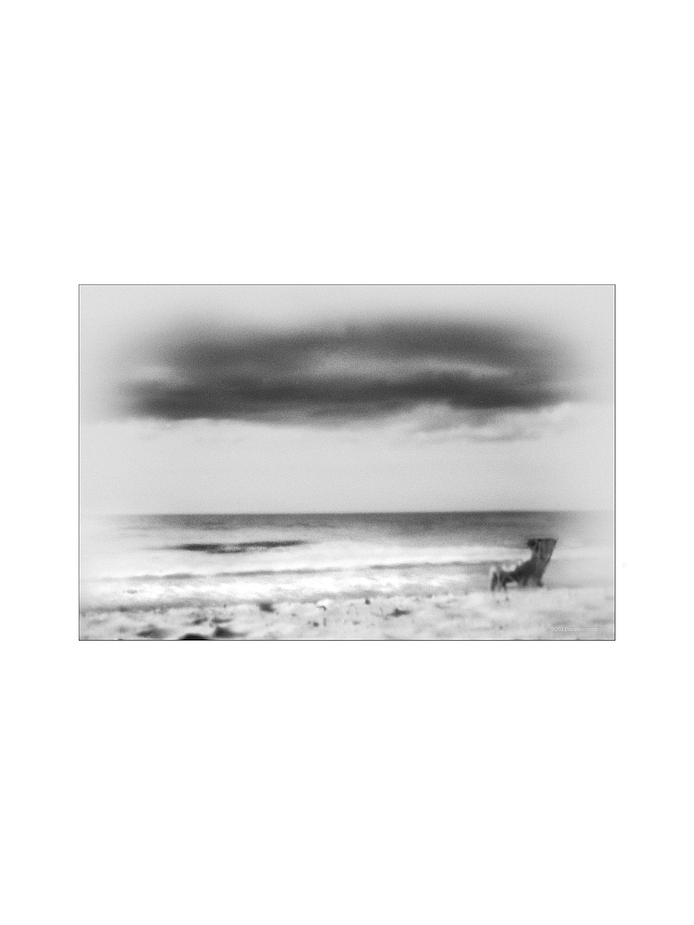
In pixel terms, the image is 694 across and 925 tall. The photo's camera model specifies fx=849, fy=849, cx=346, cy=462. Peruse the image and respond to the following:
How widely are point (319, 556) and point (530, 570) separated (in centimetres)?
97

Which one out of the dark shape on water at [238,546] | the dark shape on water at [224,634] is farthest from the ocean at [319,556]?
the dark shape on water at [224,634]

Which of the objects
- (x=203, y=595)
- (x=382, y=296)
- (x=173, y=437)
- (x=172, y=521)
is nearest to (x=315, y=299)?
(x=382, y=296)

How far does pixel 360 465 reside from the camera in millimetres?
→ 3879

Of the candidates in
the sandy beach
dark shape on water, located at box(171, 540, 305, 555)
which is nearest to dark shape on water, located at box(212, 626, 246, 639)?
the sandy beach

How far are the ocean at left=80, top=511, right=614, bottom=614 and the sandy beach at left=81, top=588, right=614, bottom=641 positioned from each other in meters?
0.04

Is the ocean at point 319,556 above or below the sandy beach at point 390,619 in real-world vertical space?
above

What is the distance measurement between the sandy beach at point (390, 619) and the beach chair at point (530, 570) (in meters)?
0.04

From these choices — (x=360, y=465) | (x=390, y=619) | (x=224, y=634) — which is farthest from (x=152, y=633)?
(x=360, y=465)

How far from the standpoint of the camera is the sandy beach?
3828 mm

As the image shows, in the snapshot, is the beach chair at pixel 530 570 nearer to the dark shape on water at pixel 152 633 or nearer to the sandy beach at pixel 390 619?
the sandy beach at pixel 390 619

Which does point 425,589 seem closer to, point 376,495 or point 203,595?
point 376,495

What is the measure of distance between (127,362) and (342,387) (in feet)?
3.28

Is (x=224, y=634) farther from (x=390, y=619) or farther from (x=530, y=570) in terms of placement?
(x=530, y=570)

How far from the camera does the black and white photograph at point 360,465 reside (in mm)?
3865
